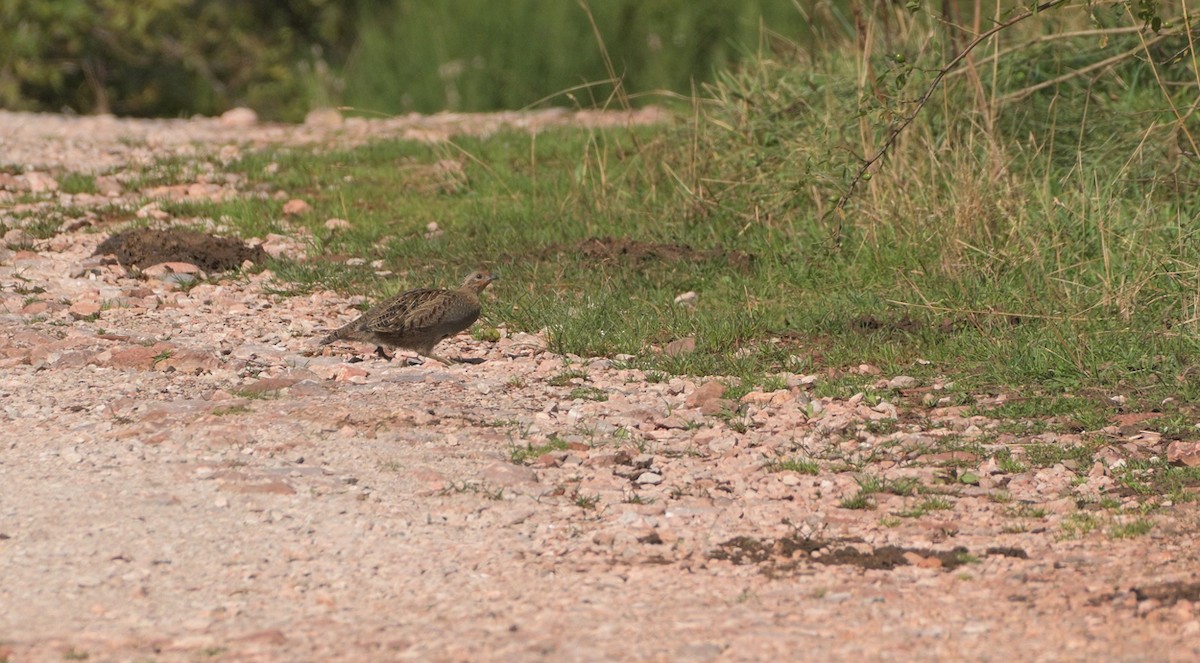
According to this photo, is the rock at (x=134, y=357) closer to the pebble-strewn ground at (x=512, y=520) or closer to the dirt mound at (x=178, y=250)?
the pebble-strewn ground at (x=512, y=520)

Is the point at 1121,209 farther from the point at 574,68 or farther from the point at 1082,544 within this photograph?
the point at 574,68

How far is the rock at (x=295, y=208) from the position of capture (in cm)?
1151

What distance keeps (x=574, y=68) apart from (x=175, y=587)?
1253 centimetres

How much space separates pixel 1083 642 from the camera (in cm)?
469

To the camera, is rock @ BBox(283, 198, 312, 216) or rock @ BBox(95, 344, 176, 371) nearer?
rock @ BBox(95, 344, 176, 371)

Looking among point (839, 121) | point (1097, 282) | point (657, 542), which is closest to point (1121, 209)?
point (1097, 282)

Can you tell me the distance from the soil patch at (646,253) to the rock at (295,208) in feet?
6.94

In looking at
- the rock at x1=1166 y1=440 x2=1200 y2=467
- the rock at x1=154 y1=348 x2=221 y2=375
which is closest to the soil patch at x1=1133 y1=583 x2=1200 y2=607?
the rock at x1=1166 y1=440 x2=1200 y2=467

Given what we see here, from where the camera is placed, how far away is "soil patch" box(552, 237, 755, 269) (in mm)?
10188

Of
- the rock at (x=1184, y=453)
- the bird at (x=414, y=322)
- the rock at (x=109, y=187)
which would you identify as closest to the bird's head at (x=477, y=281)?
the bird at (x=414, y=322)

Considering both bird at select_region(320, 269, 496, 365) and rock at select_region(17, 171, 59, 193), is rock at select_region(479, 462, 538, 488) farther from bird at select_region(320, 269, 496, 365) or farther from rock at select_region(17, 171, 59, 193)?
rock at select_region(17, 171, 59, 193)

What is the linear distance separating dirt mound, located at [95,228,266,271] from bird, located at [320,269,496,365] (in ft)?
6.66

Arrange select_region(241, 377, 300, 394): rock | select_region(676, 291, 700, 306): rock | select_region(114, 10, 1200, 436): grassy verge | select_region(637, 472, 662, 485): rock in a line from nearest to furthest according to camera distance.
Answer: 1. select_region(637, 472, 662, 485): rock
2. select_region(241, 377, 300, 394): rock
3. select_region(114, 10, 1200, 436): grassy verge
4. select_region(676, 291, 700, 306): rock

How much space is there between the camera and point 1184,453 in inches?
265
